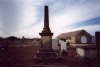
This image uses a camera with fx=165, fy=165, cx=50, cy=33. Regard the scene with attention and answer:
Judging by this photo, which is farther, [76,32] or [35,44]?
[76,32]

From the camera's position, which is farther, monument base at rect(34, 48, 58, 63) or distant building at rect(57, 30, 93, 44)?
distant building at rect(57, 30, 93, 44)

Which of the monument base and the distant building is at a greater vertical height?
the distant building

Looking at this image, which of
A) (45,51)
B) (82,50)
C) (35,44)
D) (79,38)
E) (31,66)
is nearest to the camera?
(31,66)

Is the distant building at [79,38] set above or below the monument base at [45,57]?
above

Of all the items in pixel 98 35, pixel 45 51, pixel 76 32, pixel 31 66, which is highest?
pixel 76 32

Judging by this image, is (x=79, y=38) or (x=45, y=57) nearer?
(x=45, y=57)

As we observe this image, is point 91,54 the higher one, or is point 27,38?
Answer: point 27,38

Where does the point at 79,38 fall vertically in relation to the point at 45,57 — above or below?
above

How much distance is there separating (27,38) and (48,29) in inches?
1066

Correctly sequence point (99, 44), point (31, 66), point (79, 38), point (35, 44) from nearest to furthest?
point (31, 66) < point (99, 44) < point (35, 44) < point (79, 38)

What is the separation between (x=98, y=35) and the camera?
15398 mm

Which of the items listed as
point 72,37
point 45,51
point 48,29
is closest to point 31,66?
point 45,51

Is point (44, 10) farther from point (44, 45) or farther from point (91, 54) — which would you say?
point (91, 54)

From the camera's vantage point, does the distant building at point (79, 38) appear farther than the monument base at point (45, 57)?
Yes
